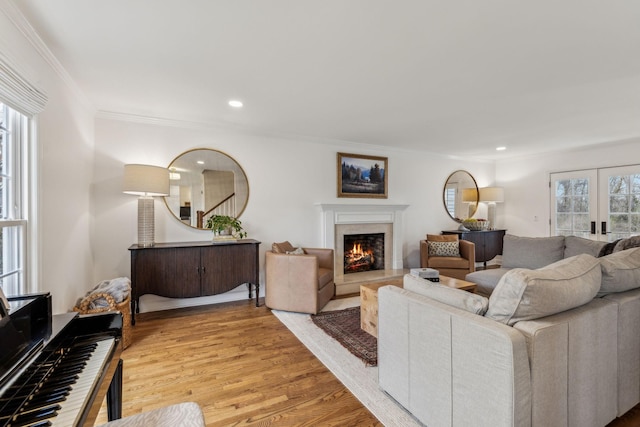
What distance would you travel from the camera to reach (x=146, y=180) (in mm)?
3129

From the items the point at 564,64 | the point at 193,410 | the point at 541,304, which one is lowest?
the point at 193,410

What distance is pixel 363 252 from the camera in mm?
5305

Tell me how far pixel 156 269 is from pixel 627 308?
3.82 meters

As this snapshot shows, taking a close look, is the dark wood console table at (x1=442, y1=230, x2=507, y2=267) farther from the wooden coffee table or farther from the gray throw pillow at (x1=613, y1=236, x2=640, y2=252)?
the wooden coffee table

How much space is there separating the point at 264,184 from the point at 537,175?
5.34m

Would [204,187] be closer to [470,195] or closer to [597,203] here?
[470,195]

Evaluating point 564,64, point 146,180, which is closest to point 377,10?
point 564,64

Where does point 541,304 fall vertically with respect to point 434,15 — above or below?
below

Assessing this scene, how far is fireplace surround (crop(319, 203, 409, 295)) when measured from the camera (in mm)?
4633

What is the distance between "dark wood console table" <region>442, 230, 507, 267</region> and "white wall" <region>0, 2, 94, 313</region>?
551 centimetres

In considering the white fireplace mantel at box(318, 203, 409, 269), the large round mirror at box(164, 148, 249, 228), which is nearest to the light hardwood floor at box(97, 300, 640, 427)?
the large round mirror at box(164, 148, 249, 228)

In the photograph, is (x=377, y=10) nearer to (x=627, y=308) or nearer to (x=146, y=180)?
(x=627, y=308)

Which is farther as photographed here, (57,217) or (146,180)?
(146,180)

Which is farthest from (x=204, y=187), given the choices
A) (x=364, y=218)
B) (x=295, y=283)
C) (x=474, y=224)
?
(x=474, y=224)
